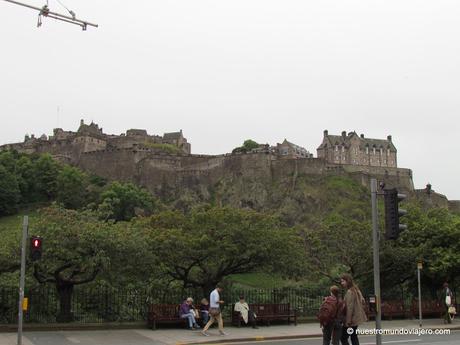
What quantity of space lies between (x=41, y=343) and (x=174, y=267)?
992 cm

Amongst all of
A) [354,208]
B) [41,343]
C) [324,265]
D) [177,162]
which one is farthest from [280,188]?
[41,343]

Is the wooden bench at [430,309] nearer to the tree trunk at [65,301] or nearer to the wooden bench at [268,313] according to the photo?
the wooden bench at [268,313]

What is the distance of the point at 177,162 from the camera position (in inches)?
4550

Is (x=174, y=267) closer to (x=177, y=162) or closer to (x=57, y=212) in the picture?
(x=57, y=212)

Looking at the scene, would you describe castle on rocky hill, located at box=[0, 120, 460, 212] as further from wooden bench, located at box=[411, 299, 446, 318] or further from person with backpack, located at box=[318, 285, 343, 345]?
person with backpack, located at box=[318, 285, 343, 345]

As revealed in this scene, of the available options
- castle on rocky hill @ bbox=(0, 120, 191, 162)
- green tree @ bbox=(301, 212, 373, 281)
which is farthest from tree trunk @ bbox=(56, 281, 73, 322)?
castle on rocky hill @ bbox=(0, 120, 191, 162)

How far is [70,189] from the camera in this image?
341 ft

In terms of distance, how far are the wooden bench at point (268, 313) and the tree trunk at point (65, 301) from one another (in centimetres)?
664

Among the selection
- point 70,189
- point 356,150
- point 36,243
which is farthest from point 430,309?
point 356,150

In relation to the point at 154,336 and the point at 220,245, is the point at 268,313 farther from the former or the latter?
the point at 154,336

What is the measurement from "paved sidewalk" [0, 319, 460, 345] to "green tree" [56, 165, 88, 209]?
8358cm

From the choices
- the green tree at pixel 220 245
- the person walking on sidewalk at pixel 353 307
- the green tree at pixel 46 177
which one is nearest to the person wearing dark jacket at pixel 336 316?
the person walking on sidewalk at pixel 353 307

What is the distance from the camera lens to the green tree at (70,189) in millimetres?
103188

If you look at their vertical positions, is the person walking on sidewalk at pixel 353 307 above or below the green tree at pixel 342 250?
below
